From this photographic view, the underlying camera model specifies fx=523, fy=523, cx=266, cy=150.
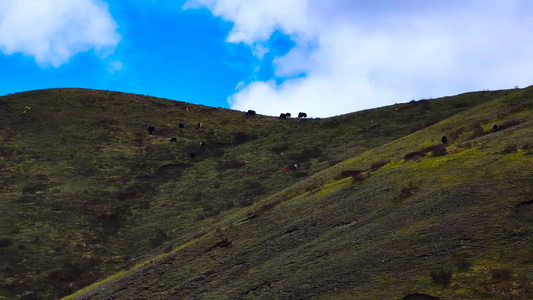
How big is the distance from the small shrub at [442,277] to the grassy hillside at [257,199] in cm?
16

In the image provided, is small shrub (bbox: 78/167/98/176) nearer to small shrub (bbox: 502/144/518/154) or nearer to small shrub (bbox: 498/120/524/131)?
small shrub (bbox: 498/120/524/131)

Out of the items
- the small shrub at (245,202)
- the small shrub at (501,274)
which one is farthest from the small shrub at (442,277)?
the small shrub at (245,202)

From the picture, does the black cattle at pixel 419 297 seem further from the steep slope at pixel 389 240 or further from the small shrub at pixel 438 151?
the small shrub at pixel 438 151

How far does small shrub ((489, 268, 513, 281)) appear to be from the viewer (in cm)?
1381

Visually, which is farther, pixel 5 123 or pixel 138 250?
pixel 5 123

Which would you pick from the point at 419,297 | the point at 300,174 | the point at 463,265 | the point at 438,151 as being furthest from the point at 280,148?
the point at 419,297

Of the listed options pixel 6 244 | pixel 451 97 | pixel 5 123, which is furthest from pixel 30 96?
pixel 451 97

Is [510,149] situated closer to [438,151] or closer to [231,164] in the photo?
[438,151]

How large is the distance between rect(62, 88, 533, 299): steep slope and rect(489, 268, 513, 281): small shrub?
3 centimetres

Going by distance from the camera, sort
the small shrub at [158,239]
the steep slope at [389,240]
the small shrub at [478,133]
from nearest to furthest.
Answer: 1. the steep slope at [389,240]
2. the small shrub at [478,133]
3. the small shrub at [158,239]

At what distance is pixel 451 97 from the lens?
70.6 meters

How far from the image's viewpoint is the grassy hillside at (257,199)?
56.5ft

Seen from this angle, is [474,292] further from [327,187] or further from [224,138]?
[224,138]

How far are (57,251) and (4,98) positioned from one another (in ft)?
167
